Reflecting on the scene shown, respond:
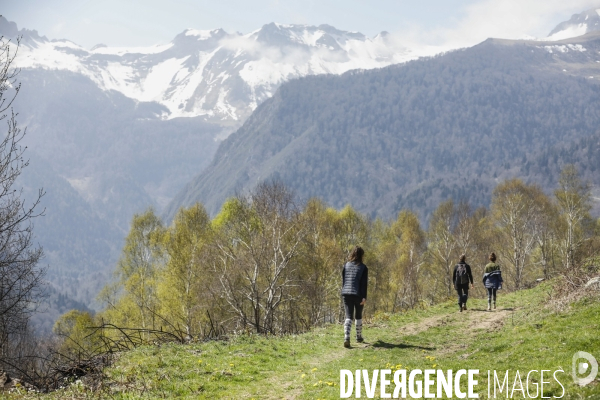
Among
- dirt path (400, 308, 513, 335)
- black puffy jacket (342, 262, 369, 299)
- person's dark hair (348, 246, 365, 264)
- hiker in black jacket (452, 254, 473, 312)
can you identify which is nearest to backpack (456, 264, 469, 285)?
hiker in black jacket (452, 254, 473, 312)

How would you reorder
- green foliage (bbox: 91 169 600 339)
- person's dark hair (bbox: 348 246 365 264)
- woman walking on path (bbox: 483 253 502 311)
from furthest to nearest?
green foliage (bbox: 91 169 600 339) → woman walking on path (bbox: 483 253 502 311) → person's dark hair (bbox: 348 246 365 264)

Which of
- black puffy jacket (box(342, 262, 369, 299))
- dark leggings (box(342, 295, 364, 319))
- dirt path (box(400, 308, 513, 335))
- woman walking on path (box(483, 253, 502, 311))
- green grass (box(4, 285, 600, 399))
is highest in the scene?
woman walking on path (box(483, 253, 502, 311))

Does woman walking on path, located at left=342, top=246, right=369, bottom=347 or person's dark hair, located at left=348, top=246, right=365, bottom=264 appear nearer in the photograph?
woman walking on path, located at left=342, top=246, right=369, bottom=347

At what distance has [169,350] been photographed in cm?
1773

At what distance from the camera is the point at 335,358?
16.7 m

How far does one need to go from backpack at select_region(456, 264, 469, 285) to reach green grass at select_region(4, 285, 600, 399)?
4.78 metres

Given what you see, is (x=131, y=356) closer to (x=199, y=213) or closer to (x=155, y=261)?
→ (x=199, y=213)

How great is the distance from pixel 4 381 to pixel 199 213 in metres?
38.1

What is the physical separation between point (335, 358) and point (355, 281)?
292cm

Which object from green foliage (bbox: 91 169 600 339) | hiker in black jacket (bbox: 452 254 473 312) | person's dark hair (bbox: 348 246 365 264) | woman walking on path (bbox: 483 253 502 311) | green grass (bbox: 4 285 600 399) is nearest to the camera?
green grass (bbox: 4 285 600 399)

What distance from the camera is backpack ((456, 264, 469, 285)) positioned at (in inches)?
1062

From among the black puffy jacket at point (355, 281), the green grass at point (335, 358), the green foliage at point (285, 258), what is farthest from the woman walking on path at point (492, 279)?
the black puffy jacket at point (355, 281)

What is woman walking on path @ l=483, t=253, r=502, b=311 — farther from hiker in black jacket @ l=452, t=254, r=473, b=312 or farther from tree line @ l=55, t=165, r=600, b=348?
tree line @ l=55, t=165, r=600, b=348

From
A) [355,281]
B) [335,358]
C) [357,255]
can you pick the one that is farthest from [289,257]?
[335,358]
